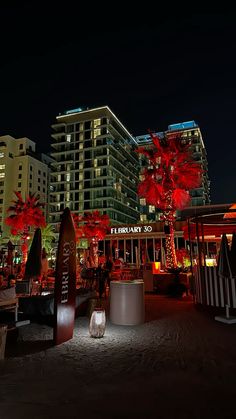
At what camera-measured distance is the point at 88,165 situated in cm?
7800

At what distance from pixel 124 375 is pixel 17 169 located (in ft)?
271

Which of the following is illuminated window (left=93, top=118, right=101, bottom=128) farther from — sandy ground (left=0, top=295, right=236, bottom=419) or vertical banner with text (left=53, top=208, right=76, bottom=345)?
sandy ground (left=0, top=295, right=236, bottom=419)

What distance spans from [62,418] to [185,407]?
124cm

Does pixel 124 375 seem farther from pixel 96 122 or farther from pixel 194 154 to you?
pixel 194 154

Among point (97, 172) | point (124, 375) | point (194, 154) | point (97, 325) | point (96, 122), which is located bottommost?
point (124, 375)

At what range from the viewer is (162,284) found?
45.4 ft

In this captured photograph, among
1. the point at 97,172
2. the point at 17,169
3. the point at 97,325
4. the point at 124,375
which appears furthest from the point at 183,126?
the point at 124,375

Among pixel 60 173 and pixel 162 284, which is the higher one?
pixel 60 173

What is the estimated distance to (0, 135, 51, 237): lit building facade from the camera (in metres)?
78.6

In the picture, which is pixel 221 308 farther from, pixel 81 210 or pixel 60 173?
pixel 60 173

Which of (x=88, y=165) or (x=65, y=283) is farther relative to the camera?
(x=88, y=165)

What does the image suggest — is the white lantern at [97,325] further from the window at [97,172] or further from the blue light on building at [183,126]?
the blue light on building at [183,126]

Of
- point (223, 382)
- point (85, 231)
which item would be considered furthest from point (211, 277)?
point (85, 231)

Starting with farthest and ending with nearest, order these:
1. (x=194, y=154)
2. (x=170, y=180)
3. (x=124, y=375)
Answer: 1. (x=194, y=154)
2. (x=170, y=180)
3. (x=124, y=375)
